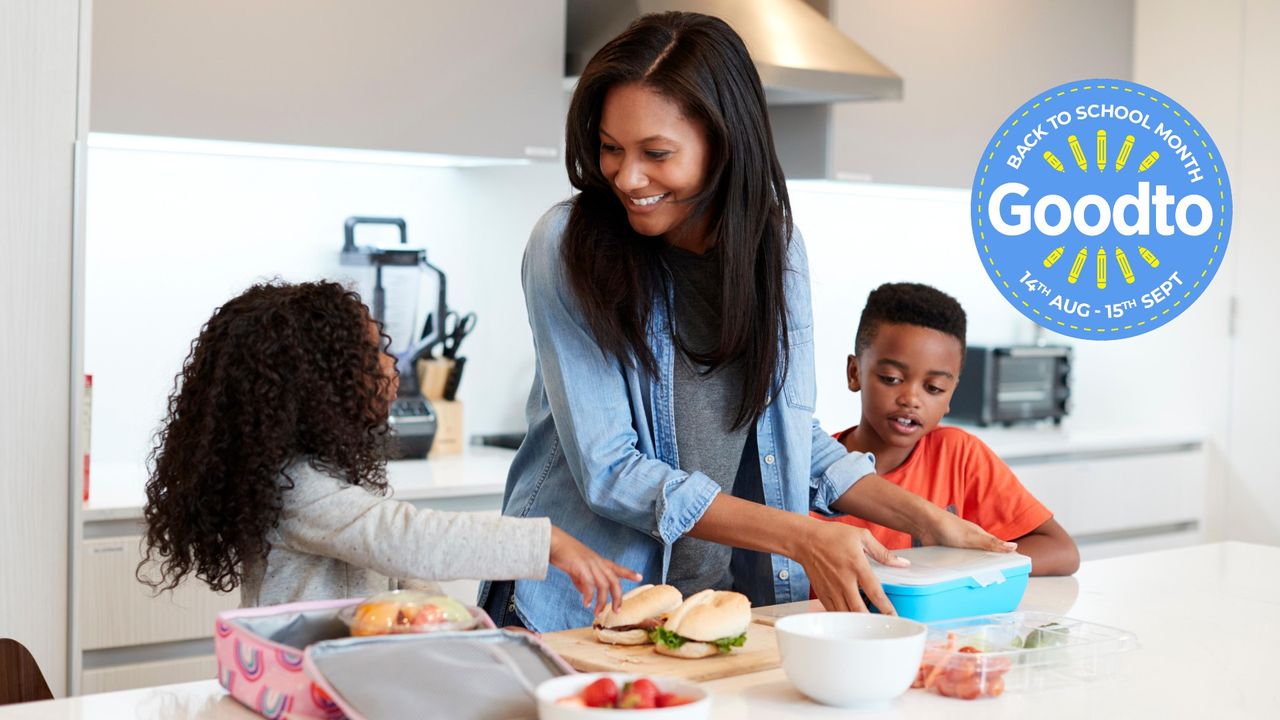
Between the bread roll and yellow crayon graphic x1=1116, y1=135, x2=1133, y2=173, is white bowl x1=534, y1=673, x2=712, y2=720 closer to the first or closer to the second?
the bread roll

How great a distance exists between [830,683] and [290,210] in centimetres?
218

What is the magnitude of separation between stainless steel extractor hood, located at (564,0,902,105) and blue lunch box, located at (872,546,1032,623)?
160 centimetres

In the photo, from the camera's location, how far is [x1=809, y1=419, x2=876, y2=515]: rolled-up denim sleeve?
5.37ft

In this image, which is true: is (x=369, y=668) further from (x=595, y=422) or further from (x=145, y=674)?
(x=145, y=674)

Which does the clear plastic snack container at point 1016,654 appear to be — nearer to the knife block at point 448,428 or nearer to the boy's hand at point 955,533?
the boy's hand at point 955,533

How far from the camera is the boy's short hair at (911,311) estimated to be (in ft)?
6.63

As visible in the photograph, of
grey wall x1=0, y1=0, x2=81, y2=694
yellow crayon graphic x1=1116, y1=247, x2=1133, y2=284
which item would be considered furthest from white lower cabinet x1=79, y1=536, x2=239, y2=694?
yellow crayon graphic x1=1116, y1=247, x2=1133, y2=284

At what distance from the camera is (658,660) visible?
117 centimetres

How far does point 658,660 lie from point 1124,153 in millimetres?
1609

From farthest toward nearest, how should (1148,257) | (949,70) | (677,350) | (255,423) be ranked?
1. (949,70)
2. (1148,257)
3. (677,350)
4. (255,423)

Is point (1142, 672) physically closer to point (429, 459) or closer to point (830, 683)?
point (830, 683)

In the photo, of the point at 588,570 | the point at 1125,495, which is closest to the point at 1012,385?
the point at 1125,495

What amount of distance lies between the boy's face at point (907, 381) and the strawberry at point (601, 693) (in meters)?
1.13

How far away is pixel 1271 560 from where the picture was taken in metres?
1.84
